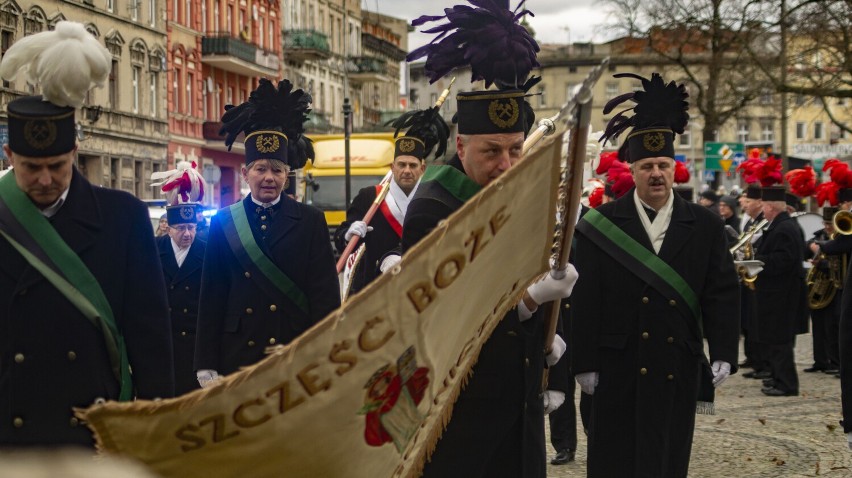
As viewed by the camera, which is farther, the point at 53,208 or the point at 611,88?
the point at 611,88

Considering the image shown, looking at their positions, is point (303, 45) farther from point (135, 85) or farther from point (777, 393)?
point (777, 393)

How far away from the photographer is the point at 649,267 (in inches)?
290

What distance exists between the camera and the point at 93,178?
45.3 m

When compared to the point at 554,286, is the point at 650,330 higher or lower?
lower

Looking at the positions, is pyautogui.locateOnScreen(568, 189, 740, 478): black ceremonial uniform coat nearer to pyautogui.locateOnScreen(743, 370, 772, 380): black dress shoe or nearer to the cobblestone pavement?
the cobblestone pavement

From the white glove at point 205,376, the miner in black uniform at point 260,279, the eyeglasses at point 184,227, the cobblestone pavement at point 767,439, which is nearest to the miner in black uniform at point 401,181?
the eyeglasses at point 184,227

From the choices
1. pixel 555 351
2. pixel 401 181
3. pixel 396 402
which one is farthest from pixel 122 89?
pixel 396 402

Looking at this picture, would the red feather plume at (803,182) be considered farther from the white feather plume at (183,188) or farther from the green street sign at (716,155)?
the green street sign at (716,155)

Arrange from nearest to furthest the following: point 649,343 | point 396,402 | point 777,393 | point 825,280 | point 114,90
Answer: point 396,402
point 649,343
point 777,393
point 825,280
point 114,90

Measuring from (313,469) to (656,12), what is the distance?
136ft

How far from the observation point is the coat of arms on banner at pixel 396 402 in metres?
3.67

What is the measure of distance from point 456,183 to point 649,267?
2109 millimetres

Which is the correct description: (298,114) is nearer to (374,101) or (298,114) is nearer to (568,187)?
(568,187)

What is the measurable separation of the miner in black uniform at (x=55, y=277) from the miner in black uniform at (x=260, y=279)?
236cm
